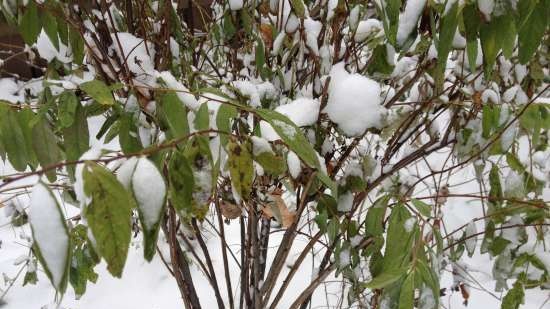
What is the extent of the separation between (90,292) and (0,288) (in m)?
0.36

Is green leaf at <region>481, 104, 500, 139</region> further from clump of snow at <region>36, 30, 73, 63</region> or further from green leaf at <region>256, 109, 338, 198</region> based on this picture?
clump of snow at <region>36, 30, 73, 63</region>

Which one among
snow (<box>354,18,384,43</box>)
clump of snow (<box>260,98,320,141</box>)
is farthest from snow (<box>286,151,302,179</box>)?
snow (<box>354,18,384,43</box>)

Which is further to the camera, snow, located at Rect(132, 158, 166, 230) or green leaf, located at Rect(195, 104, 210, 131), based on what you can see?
green leaf, located at Rect(195, 104, 210, 131)

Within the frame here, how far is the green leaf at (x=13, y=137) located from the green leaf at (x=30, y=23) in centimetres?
20

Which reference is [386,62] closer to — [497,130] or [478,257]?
[497,130]

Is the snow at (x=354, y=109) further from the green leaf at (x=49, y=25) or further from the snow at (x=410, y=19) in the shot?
the green leaf at (x=49, y=25)

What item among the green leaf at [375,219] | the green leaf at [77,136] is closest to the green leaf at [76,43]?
the green leaf at [77,136]

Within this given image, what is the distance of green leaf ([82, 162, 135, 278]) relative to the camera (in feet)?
1.04

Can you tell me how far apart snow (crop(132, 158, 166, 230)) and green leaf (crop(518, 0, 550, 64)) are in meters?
0.39

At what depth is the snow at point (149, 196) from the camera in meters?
0.33

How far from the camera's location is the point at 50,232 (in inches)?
12.0

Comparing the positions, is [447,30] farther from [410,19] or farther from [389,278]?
[389,278]

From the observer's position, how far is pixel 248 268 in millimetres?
1036

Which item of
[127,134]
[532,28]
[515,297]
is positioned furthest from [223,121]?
[515,297]
